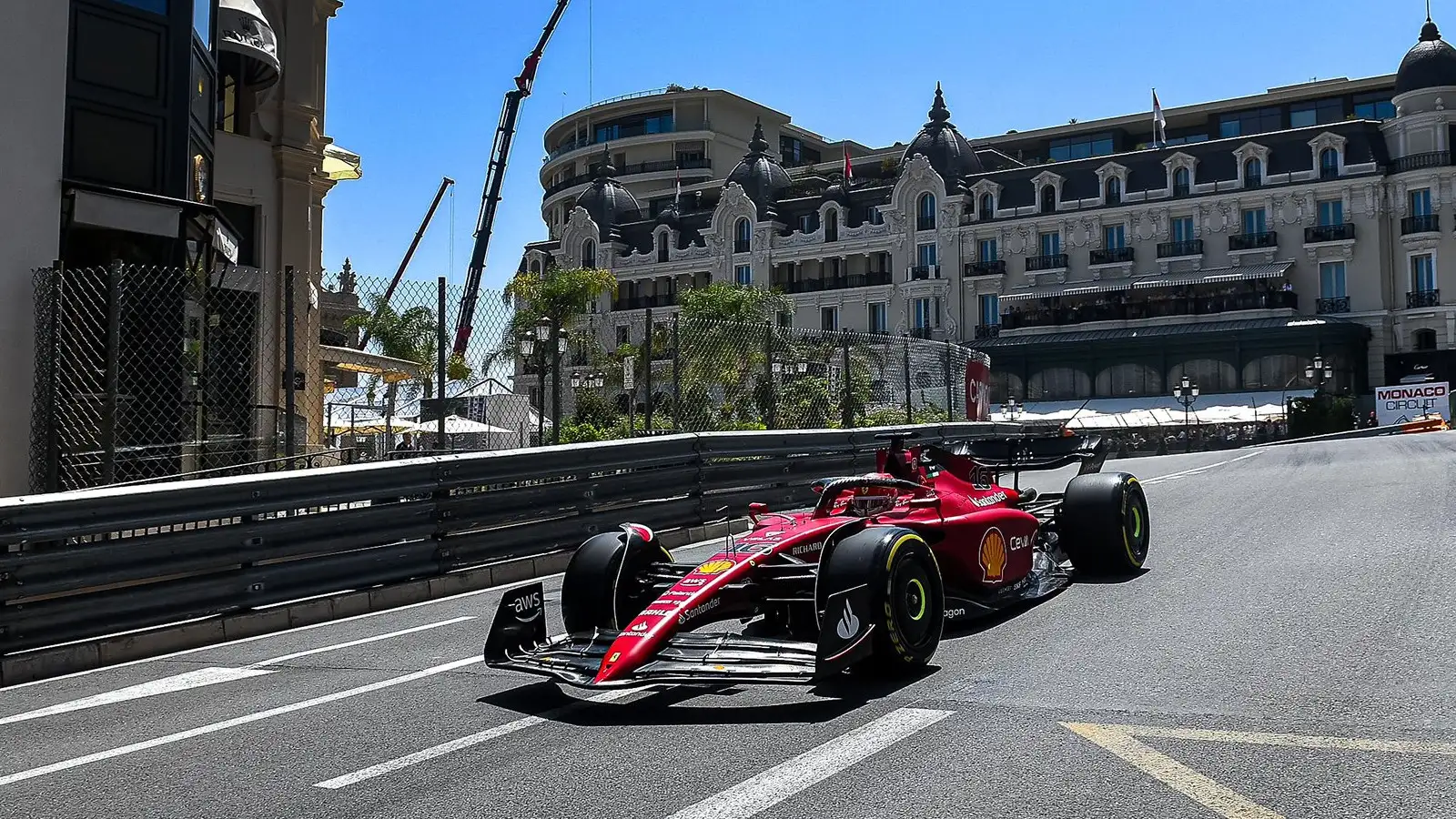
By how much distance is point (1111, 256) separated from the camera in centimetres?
6034

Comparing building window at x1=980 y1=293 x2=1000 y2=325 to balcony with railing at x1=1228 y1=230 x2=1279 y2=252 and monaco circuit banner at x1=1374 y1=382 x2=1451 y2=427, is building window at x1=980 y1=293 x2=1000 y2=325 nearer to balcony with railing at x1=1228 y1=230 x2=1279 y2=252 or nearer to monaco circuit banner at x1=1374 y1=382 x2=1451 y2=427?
balcony with railing at x1=1228 y1=230 x2=1279 y2=252

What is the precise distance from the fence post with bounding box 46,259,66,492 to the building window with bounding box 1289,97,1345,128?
243 ft

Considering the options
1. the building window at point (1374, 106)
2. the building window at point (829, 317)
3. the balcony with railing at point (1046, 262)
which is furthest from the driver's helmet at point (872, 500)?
the building window at point (1374, 106)

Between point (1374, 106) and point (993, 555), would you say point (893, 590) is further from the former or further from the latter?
point (1374, 106)

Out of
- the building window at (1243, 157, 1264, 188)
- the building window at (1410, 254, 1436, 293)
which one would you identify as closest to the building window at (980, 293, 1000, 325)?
the building window at (1243, 157, 1264, 188)

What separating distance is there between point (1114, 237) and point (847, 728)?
59648mm

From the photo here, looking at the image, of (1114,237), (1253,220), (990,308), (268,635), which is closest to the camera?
(268,635)

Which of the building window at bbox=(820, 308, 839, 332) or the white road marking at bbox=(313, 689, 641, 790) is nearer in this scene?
the white road marking at bbox=(313, 689, 641, 790)

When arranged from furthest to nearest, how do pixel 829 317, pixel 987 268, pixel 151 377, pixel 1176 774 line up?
pixel 829 317 < pixel 987 268 < pixel 151 377 < pixel 1176 774

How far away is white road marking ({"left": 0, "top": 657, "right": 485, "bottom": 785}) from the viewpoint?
5.10 meters

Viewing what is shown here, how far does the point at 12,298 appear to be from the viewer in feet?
41.3

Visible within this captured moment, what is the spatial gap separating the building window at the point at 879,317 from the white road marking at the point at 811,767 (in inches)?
2482

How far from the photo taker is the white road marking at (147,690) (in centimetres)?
633

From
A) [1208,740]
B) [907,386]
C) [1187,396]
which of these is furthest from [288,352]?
[1187,396]
